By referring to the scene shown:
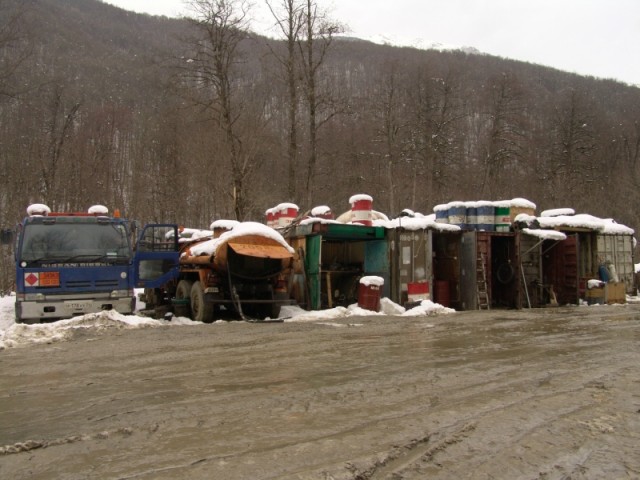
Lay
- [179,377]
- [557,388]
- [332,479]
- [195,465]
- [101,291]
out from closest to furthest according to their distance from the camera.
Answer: [332,479] → [195,465] → [557,388] → [179,377] → [101,291]

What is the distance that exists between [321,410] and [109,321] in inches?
307

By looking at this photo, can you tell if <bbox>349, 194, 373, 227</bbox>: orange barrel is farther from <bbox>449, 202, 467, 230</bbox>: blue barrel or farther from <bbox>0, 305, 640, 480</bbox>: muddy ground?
<bbox>0, 305, 640, 480</bbox>: muddy ground

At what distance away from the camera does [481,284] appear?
18391 mm

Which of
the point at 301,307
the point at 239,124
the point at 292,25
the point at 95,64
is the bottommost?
the point at 301,307

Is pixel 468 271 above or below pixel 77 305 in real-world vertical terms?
above

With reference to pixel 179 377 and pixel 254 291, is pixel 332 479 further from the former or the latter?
pixel 254 291

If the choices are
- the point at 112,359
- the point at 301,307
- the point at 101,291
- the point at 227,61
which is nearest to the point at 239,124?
the point at 227,61

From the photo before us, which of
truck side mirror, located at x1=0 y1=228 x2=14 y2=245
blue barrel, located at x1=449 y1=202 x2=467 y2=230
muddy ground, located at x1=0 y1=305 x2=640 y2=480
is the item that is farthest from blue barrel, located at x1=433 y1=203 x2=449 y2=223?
truck side mirror, located at x1=0 y1=228 x2=14 y2=245

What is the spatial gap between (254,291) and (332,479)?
10.6 m

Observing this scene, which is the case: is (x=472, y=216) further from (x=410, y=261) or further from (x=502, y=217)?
(x=410, y=261)

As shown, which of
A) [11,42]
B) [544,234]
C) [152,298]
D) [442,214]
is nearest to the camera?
[152,298]

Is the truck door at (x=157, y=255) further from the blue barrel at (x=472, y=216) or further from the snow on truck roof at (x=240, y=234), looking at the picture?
the blue barrel at (x=472, y=216)

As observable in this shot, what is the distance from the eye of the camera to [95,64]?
2124 inches

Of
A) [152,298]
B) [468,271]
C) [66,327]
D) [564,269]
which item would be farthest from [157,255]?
[564,269]
